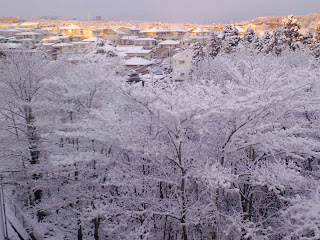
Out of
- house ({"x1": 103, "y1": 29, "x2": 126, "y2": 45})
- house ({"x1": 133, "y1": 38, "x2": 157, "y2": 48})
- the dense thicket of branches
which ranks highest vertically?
house ({"x1": 103, "y1": 29, "x2": 126, "y2": 45})

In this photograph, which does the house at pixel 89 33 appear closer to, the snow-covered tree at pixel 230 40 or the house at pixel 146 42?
the house at pixel 146 42

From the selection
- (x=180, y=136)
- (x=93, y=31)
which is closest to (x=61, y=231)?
(x=180, y=136)

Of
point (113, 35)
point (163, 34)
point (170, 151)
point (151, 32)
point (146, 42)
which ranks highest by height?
point (151, 32)

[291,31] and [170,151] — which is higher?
[291,31]

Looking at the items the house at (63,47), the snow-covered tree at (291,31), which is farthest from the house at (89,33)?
the snow-covered tree at (291,31)

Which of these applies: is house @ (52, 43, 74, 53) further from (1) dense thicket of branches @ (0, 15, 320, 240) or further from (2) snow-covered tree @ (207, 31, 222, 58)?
(1) dense thicket of branches @ (0, 15, 320, 240)

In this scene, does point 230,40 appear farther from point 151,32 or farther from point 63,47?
point 151,32

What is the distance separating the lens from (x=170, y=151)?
666 cm

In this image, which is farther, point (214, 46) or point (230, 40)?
point (214, 46)

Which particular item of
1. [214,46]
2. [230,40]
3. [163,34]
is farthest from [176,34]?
[230,40]

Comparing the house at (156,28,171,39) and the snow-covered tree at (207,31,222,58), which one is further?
the house at (156,28,171,39)

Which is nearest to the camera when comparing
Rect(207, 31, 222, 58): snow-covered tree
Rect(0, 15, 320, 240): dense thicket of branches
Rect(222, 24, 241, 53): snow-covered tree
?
Rect(0, 15, 320, 240): dense thicket of branches

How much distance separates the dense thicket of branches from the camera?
6078 mm

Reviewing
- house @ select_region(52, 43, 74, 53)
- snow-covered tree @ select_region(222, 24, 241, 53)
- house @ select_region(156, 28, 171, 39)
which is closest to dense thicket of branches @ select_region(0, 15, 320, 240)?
snow-covered tree @ select_region(222, 24, 241, 53)
